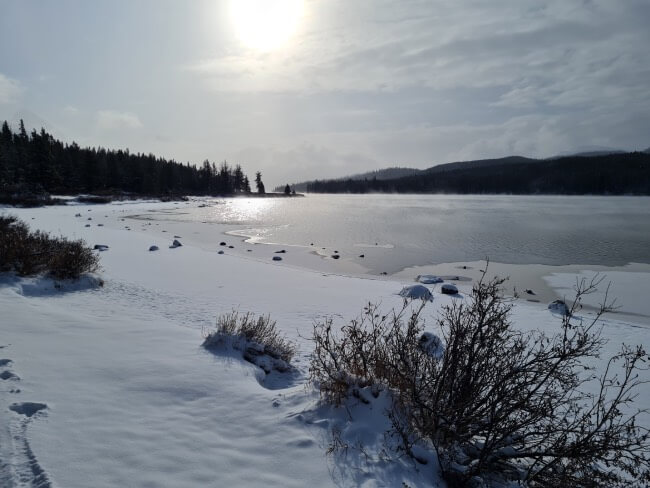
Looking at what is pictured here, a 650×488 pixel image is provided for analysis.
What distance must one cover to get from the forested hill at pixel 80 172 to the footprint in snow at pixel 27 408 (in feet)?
177

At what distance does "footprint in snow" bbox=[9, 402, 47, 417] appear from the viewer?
135 inches

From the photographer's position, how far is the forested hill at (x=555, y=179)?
358 feet

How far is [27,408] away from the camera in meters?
3.50

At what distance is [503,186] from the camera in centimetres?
13400

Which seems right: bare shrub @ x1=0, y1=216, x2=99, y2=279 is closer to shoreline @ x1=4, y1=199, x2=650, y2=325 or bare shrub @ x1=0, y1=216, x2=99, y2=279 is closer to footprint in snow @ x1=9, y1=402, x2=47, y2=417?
footprint in snow @ x1=9, y1=402, x2=47, y2=417

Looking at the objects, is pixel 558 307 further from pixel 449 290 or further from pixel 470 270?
pixel 470 270

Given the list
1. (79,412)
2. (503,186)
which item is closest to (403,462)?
(79,412)

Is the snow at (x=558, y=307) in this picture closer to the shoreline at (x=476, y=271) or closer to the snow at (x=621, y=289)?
the shoreline at (x=476, y=271)

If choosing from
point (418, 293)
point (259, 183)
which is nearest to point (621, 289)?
point (418, 293)

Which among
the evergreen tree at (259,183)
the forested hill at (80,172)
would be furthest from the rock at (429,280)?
the evergreen tree at (259,183)

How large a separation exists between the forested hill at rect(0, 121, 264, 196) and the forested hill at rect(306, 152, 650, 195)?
9277 centimetres

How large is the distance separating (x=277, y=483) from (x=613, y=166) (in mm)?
151898

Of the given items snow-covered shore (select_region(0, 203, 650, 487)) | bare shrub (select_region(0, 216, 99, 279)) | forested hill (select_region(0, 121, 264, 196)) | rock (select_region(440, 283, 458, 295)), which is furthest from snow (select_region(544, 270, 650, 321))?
forested hill (select_region(0, 121, 264, 196))

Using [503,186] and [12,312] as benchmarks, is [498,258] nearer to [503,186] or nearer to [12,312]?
[12,312]
